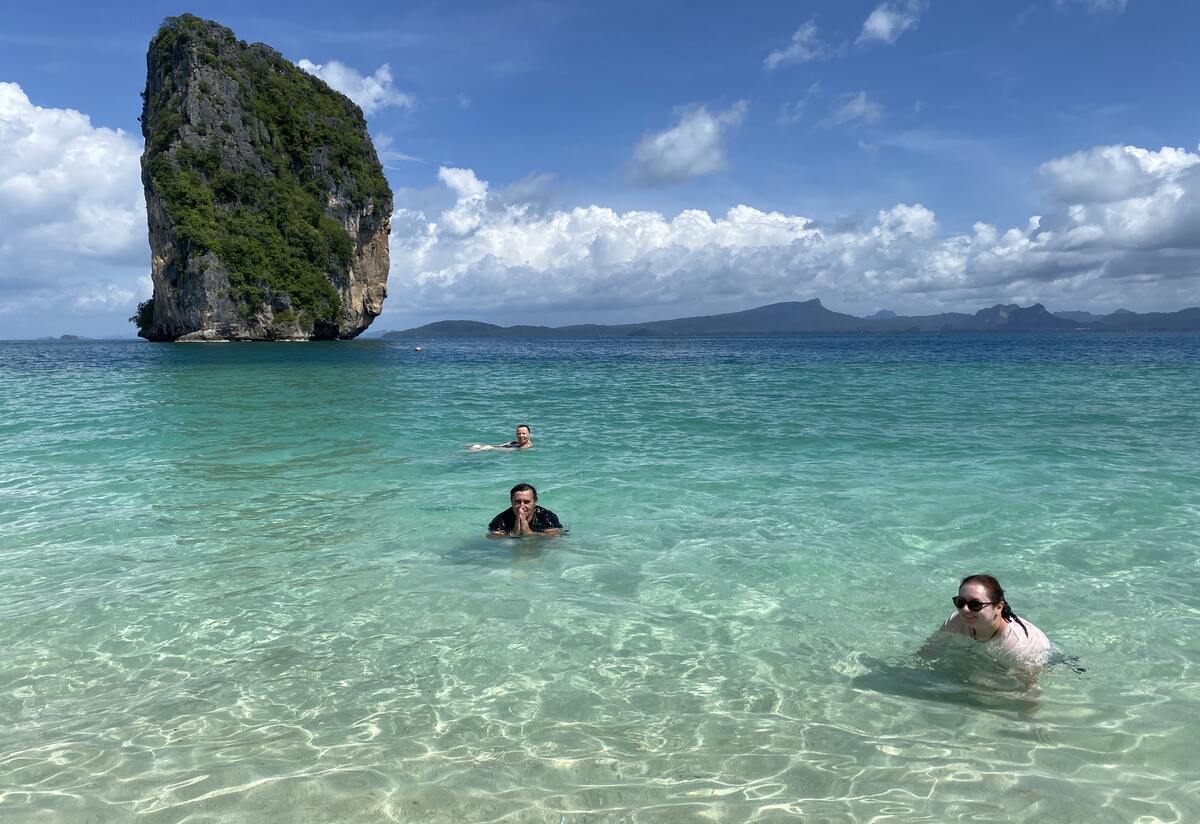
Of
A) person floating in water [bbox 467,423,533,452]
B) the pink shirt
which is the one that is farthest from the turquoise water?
person floating in water [bbox 467,423,533,452]

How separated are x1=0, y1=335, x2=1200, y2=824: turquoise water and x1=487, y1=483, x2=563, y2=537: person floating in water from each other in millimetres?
415

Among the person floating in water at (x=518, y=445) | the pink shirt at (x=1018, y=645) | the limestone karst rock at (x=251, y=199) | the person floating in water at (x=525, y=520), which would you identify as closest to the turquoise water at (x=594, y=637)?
the pink shirt at (x=1018, y=645)

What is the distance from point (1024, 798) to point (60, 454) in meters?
17.0

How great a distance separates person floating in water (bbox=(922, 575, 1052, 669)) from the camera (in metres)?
5.10

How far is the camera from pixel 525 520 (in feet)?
29.7

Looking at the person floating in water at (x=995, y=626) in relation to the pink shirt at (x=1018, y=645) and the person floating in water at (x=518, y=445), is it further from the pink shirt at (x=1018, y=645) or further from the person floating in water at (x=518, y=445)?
the person floating in water at (x=518, y=445)

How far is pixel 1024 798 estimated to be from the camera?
3996mm

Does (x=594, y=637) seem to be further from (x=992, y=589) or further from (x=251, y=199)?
(x=251, y=199)

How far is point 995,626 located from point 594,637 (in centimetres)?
304

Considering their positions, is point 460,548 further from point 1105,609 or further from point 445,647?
point 1105,609

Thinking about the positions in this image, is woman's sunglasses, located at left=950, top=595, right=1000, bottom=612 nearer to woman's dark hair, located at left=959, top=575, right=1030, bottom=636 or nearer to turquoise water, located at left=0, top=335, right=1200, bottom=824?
woman's dark hair, located at left=959, top=575, right=1030, bottom=636

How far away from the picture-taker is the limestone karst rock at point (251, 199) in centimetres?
8156

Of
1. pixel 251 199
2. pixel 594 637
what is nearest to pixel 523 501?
pixel 594 637

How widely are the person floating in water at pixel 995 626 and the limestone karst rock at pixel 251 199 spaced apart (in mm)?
88220
